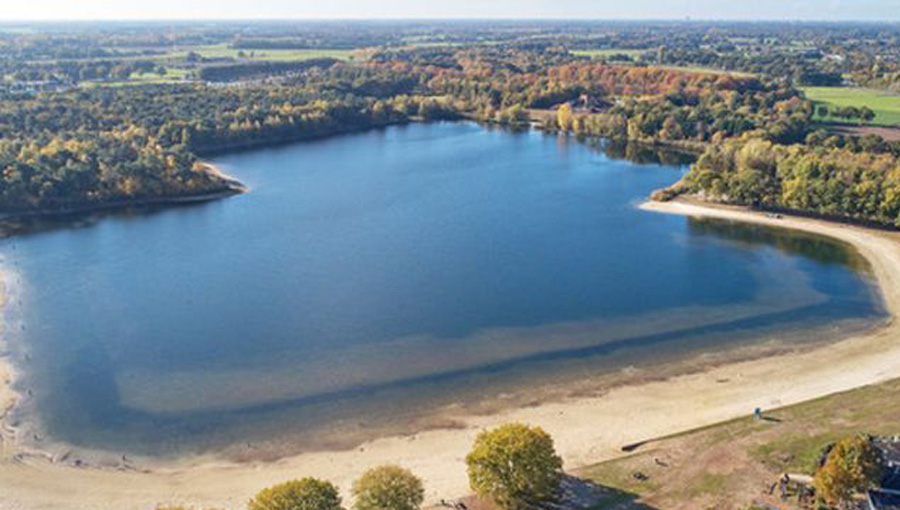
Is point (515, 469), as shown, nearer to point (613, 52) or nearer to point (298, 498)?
point (298, 498)

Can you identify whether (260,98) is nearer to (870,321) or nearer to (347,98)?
(347,98)

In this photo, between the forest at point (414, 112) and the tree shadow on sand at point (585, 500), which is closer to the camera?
the tree shadow on sand at point (585, 500)

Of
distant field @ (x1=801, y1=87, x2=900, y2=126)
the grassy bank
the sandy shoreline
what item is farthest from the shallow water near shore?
distant field @ (x1=801, y1=87, x2=900, y2=126)

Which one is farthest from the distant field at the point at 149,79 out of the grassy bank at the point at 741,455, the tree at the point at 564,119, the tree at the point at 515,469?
the grassy bank at the point at 741,455

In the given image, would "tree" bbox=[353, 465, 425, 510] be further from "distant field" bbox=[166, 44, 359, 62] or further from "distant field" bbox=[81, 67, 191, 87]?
Answer: "distant field" bbox=[166, 44, 359, 62]

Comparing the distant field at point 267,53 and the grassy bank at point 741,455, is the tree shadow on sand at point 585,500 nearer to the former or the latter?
the grassy bank at point 741,455

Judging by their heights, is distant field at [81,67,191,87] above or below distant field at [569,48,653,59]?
below
